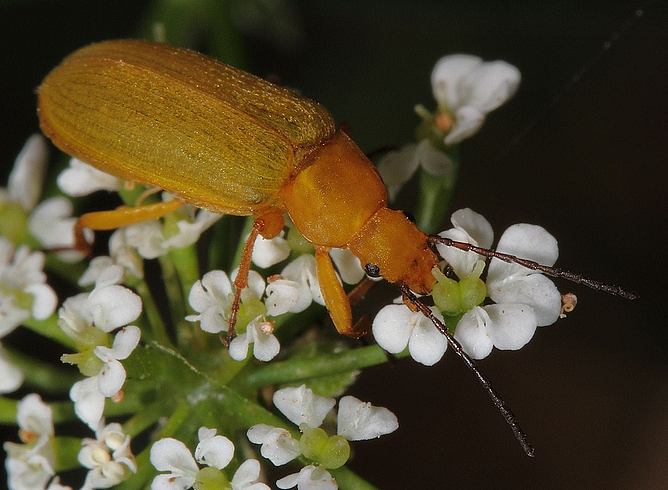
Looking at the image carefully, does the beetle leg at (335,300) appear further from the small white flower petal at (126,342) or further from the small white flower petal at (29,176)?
the small white flower petal at (29,176)

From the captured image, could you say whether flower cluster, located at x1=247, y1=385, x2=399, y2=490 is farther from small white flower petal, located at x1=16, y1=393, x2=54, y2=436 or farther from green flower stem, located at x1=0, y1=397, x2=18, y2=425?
green flower stem, located at x1=0, y1=397, x2=18, y2=425

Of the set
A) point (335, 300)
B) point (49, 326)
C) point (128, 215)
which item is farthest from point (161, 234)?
point (335, 300)

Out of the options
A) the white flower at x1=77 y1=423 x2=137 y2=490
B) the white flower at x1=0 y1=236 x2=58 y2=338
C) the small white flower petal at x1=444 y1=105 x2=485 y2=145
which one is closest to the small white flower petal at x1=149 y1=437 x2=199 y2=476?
the white flower at x1=77 y1=423 x2=137 y2=490

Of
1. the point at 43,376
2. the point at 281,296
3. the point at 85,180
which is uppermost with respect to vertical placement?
the point at 281,296

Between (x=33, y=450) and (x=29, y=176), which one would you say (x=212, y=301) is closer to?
(x=33, y=450)

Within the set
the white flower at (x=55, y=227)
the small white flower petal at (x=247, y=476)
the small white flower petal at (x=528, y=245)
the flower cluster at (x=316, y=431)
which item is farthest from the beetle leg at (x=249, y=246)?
the white flower at (x=55, y=227)

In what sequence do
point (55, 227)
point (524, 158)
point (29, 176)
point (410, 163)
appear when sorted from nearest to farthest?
point (410, 163), point (55, 227), point (29, 176), point (524, 158)
